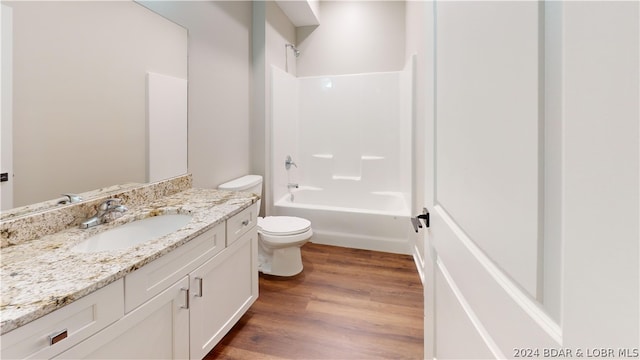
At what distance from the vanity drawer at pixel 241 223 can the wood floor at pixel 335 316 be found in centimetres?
62

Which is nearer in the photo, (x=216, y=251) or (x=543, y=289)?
(x=543, y=289)

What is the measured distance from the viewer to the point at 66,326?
29.6 inches

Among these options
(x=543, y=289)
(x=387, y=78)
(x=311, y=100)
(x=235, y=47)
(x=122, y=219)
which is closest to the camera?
(x=543, y=289)

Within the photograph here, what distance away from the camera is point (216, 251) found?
4.63ft

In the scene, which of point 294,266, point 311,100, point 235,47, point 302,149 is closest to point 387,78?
point 311,100

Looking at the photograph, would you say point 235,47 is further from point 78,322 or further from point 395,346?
point 395,346

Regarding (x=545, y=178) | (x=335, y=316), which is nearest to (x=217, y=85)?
(x=335, y=316)

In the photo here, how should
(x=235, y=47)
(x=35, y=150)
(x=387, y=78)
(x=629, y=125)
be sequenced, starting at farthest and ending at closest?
(x=387, y=78) < (x=235, y=47) < (x=35, y=150) < (x=629, y=125)

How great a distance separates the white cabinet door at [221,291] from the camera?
1.29 meters

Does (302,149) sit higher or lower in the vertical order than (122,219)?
higher

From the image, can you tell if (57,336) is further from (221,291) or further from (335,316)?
(335,316)

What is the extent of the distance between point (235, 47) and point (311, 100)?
1426 mm

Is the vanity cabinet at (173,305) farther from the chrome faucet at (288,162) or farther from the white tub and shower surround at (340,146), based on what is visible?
the chrome faucet at (288,162)

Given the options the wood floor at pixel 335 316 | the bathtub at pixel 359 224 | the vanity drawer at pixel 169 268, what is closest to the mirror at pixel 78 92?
the vanity drawer at pixel 169 268
